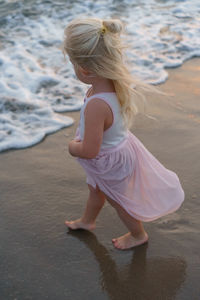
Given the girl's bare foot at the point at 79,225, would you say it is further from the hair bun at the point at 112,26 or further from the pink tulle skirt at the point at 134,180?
the hair bun at the point at 112,26

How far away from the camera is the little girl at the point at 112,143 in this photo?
198 centimetres

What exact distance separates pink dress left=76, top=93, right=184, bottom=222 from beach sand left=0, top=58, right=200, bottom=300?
0.26 m

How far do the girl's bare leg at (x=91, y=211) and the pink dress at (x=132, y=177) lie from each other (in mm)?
100

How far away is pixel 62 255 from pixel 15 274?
0.29 metres

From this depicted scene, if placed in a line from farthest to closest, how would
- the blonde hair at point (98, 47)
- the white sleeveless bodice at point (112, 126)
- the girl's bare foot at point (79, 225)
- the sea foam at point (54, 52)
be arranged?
the sea foam at point (54, 52) → the girl's bare foot at point (79, 225) → the white sleeveless bodice at point (112, 126) → the blonde hair at point (98, 47)

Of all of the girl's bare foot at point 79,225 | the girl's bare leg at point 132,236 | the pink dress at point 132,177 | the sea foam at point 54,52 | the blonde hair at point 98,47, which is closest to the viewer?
the blonde hair at point 98,47

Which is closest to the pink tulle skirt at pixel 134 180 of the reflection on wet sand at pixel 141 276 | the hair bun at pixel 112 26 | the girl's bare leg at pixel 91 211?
the girl's bare leg at pixel 91 211

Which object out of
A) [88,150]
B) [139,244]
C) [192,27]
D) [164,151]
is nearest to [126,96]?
[88,150]

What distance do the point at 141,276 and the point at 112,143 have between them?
0.72 m

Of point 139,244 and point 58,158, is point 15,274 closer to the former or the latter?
point 139,244

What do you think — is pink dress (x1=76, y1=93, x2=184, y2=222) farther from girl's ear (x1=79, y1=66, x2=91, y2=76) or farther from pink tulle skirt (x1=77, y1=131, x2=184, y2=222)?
girl's ear (x1=79, y1=66, x2=91, y2=76)

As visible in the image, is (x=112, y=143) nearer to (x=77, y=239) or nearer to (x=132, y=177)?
(x=132, y=177)

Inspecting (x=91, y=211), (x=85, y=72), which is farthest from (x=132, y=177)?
(x=85, y=72)

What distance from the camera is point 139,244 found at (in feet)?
7.98
